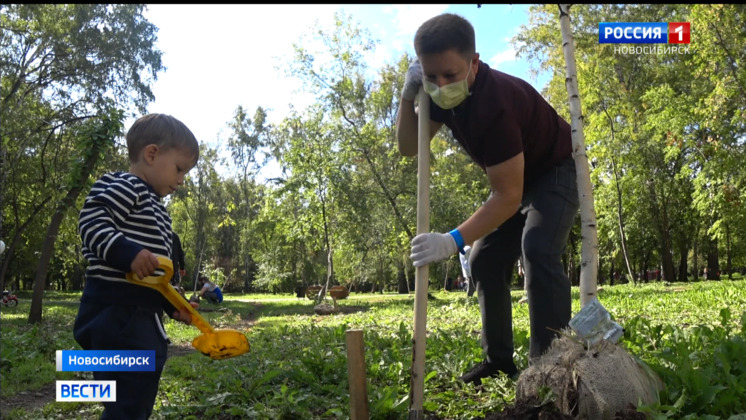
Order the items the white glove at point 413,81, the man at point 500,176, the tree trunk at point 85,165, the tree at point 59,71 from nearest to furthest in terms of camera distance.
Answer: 1. the man at point 500,176
2. the white glove at point 413,81
3. the tree trunk at point 85,165
4. the tree at point 59,71

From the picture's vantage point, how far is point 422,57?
2566 mm

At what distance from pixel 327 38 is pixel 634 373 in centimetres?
1962

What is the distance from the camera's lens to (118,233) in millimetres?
2113

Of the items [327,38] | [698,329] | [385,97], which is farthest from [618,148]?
[698,329]

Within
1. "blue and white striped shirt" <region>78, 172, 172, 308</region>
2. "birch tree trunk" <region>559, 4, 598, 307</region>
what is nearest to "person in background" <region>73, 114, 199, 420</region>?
"blue and white striped shirt" <region>78, 172, 172, 308</region>

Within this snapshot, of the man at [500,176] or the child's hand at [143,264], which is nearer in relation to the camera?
the child's hand at [143,264]

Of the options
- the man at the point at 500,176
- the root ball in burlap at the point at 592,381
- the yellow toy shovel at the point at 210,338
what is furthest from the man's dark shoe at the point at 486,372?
the yellow toy shovel at the point at 210,338

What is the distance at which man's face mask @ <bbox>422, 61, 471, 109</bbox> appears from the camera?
264 centimetres

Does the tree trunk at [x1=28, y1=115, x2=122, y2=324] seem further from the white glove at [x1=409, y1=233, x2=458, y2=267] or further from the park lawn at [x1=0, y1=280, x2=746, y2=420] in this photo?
the white glove at [x1=409, y1=233, x2=458, y2=267]

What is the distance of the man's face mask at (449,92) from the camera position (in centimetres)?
264

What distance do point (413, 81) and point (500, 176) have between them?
735 mm

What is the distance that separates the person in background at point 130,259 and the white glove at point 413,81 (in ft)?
4.03

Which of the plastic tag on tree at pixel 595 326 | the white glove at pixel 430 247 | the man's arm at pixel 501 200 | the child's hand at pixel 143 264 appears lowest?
the plastic tag on tree at pixel 595 326
